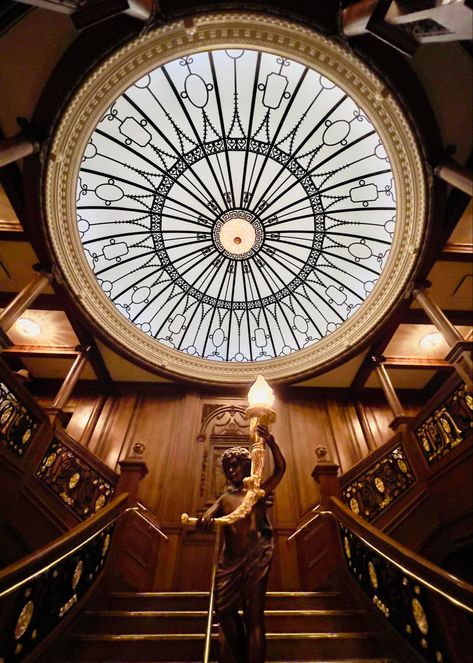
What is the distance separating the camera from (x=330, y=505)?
381 cm

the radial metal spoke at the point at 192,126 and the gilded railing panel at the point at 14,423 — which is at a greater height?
the radial metal spoke at the point at 192,126

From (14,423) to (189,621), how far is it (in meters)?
2.88

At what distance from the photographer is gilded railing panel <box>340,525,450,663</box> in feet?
6.65

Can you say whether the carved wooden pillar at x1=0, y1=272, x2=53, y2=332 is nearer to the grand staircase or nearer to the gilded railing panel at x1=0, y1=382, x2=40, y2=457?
the gilded railing panel at x1=0, y1=382, x2=40, y2=457

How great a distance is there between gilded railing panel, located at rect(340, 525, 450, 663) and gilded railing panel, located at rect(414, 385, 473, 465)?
1679 mm

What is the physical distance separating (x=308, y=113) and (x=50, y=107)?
3.70m

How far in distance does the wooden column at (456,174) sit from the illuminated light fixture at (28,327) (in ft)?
24.6

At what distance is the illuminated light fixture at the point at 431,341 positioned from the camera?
22.5 feet

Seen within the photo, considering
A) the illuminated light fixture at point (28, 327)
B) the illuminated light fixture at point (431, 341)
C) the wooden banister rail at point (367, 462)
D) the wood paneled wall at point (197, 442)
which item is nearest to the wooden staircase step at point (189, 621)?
the wooden banister rail at point (367, 462)

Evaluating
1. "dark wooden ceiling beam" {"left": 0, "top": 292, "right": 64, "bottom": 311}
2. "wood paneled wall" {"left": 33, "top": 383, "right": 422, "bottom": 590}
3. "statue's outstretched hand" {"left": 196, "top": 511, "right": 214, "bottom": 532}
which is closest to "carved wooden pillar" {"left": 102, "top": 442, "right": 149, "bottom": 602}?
"wood paneled wall" {"left": 33, "top": 383, "right": 422, "bottom": 590}

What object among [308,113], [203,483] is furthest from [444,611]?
[308,113]

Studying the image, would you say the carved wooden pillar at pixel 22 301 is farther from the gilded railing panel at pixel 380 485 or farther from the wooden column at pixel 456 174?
the wooden column at pixel 456 174

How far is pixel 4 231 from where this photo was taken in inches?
197

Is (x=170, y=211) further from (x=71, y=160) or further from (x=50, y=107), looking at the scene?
(x=50, y=107)
